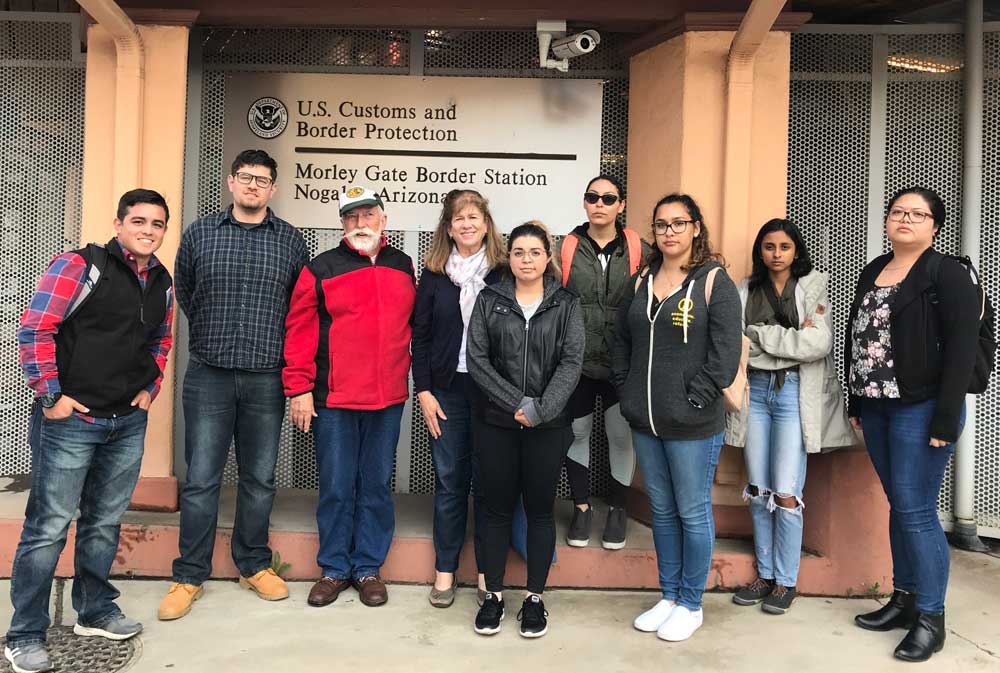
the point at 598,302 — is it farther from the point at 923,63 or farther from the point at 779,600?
the point at 923,63

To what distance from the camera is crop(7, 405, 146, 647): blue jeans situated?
313 centimetres

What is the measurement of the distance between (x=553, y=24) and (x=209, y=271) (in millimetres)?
2495

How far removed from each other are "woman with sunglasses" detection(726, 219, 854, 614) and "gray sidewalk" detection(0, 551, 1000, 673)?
27 centimetres

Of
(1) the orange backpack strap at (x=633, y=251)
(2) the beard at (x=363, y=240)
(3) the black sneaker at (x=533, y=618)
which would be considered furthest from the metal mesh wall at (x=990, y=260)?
(2) the beard at (x=363, y=240)

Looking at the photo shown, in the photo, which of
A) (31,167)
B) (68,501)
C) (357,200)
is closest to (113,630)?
(68,501)

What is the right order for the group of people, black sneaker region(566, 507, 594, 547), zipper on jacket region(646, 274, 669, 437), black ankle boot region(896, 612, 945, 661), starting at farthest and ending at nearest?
black sneaker region(566, 507, 594, 547)
zipper on jacket region(646, 274, 669, 437)
black ankle boot region(896, 612, 945, 661)
the group of people

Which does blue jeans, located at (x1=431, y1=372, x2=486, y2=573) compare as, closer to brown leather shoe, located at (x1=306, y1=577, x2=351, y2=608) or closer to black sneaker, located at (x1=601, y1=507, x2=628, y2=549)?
brown leather shoe, located at (x1=306, y1=577, x2=351, y2=608)

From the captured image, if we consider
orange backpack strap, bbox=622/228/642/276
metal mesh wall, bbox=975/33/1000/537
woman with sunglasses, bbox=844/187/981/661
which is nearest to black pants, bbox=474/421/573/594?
orange backpack strap, bbox=622/228/642/276

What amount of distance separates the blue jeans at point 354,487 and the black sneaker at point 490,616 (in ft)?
2.09

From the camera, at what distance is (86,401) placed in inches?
123

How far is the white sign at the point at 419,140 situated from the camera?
197 inches

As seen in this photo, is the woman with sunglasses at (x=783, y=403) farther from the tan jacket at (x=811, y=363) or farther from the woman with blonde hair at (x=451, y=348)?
the woman with blonde hair at (x=451, y=348)

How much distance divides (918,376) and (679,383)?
3.31ft

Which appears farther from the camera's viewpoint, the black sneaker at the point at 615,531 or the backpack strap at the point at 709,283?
the black sneaker at the point at 615,531
